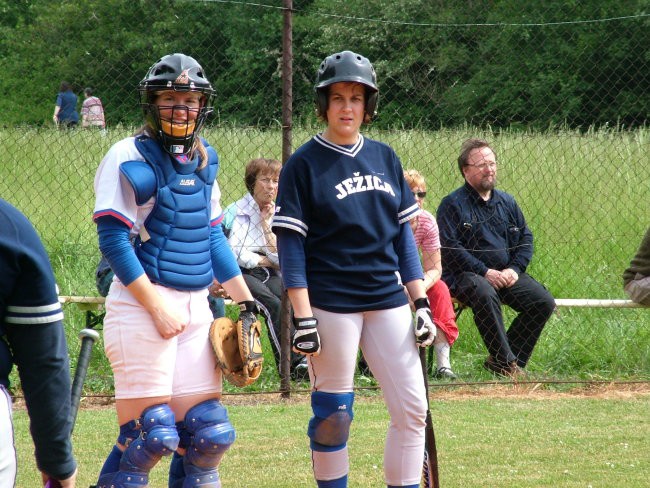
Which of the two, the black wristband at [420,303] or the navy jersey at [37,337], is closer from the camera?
the navy jersey at [37,337]

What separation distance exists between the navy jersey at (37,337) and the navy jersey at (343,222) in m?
1.84

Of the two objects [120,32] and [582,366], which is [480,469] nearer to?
[582,366]

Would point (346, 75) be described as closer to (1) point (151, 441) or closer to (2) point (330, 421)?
(2) point (330, 421)

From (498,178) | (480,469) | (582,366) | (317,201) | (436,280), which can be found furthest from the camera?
(498,178)

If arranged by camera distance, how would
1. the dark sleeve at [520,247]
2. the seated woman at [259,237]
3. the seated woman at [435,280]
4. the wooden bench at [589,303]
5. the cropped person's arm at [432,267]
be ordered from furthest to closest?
the dark sleeve at [520,247]
the wooden bench at [589,303]
the seated woman at [259,237]
the seated woman at [435,280]
the cropped person's arm at [432,267]

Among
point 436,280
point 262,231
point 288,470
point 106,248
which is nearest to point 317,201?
point 106,248

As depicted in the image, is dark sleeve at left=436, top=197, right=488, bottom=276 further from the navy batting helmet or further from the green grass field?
the navy batting helmet

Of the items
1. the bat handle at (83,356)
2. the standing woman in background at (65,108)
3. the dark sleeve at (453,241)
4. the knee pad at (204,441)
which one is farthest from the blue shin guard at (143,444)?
the standing woman in background at (65,108)

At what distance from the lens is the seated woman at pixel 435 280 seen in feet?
22.9

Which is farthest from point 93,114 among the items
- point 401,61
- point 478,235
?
point 478,235

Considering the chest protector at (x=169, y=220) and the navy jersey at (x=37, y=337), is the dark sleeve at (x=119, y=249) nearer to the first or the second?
the chest protector at (x=169, y=220)

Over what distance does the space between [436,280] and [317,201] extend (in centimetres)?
296

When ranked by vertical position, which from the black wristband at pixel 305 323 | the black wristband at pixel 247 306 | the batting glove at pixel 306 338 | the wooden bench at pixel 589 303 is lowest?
the wooden bench at pixel 589 303

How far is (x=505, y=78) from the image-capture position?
28.4 feet
